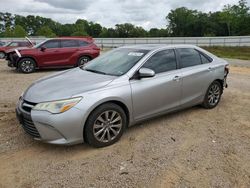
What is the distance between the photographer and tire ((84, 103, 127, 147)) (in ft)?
13.1

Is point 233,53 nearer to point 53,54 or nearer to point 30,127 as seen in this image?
point 53,54

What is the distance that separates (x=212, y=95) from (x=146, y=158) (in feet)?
9.53

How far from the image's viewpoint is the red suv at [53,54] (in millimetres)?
11906

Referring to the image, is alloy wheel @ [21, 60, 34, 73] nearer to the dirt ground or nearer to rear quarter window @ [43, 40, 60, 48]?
rear quarter window @ [43, 40, 60, 48]

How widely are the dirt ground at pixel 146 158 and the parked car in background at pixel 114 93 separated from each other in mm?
278

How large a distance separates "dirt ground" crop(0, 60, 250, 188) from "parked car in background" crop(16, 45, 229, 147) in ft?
0.91

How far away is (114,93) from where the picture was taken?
Result: 4164 mm

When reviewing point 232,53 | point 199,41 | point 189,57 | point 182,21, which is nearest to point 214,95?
point 189,57

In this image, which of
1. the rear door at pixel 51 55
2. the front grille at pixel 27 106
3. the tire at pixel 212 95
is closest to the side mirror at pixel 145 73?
the front grille at pixel 27 106

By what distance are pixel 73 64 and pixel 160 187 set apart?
10.2m

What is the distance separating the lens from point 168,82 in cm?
494

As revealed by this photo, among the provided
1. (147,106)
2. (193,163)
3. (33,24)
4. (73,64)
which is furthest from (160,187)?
(33,24)

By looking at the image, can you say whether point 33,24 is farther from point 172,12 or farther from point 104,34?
point 172,12

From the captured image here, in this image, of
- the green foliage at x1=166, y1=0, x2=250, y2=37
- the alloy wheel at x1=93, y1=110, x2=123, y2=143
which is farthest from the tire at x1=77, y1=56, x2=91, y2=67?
the green foliage at x1=166, y1=0, x2=250, y2=37
